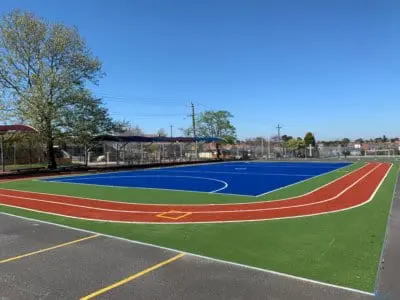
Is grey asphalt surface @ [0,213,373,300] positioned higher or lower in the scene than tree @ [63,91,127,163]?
lower

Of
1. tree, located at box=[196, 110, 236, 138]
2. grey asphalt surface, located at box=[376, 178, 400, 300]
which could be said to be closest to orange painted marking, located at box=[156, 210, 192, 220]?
grey asphalt surface, located at box=[376, 178, 400, 300]

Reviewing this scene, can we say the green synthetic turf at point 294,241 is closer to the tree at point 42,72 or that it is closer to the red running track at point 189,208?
the red running track at point 189,208

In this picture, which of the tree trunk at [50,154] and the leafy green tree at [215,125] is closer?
the tree trunk at [50,154]

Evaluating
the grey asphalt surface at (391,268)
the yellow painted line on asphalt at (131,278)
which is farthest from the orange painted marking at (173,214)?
the grey asphalt surface at (391,268)

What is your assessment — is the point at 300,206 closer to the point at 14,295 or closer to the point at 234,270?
the point at 234,270

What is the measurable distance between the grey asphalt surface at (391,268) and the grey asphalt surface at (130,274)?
1.39 ft

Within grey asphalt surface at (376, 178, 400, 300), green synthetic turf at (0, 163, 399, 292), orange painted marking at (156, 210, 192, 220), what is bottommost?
grey asphalt surface at (376, 178, 400, 300)

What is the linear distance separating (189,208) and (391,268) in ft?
27.2

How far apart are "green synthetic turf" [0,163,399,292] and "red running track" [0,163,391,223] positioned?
82 cm

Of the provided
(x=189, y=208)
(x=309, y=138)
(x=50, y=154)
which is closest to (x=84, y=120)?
(x=50, y=154)

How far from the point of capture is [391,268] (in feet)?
24.5

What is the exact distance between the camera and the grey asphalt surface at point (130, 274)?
6.26 meters

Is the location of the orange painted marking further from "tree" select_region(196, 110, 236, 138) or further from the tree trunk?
"tree" select_region(196, 110, 236, 138)

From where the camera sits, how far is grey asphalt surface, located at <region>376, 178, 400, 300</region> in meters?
6.30
